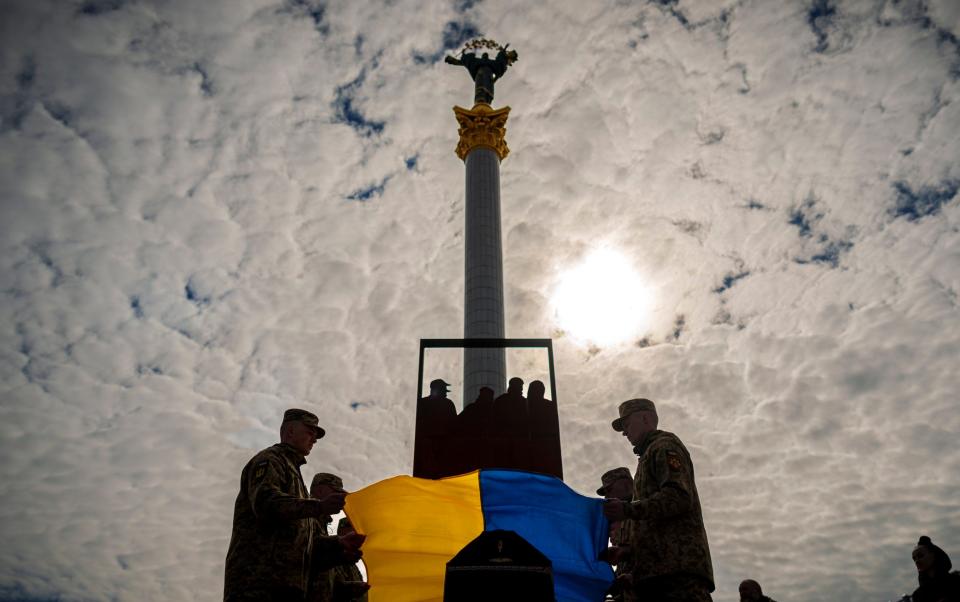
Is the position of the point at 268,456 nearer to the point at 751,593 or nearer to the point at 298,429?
the point at 298,429

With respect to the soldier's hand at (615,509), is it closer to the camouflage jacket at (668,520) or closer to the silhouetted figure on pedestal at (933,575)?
the camouflage jacket at (668,520)

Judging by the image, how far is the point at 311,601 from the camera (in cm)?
517

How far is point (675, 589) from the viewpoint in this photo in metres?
4.43

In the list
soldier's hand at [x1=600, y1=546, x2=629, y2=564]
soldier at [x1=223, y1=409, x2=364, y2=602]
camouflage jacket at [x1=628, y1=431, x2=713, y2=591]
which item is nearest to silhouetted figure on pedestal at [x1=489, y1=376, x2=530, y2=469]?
soldier's hand at [x1=600, y1=546, x2=629, y2=564]

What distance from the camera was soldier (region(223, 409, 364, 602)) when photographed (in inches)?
172

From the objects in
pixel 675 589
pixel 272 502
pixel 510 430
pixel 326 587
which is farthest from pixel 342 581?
pixel 510 430

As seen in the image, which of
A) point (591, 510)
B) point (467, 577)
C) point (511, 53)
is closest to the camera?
point (467, 577)

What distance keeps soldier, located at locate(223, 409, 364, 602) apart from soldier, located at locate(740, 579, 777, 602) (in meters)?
5.66

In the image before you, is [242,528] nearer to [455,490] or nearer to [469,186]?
[455,490]

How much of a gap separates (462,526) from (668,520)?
74.2 inches

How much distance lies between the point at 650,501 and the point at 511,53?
32994mm

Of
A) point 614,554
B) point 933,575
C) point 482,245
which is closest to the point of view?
point 614,554

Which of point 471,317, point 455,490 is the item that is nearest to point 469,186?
point 471,317

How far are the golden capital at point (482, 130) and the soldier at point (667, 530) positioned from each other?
79.0 ft
